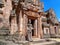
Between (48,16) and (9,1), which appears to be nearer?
(9,1)

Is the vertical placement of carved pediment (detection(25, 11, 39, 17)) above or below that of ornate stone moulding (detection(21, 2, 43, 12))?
below

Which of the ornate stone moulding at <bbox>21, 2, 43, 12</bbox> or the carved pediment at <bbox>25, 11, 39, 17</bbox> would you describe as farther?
the carved pediment at <bbox>25, 11, 39, 17</bbox>

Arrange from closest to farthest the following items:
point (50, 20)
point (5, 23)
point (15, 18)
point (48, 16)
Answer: point (15, 18)
point (5, 23)
point (50, 20)
point (48, 16)

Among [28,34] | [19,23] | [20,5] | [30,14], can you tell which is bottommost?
[28,34]

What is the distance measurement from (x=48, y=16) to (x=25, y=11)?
594 inches

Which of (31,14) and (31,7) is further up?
(31,7)

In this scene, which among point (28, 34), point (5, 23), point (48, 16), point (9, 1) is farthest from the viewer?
point (48, 16)

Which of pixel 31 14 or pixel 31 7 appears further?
pixel 31 14

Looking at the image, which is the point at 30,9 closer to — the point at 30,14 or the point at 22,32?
the point at 30,14

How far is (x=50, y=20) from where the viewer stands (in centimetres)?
2438

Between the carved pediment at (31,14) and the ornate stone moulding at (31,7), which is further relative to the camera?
the carved pediment at (31,14)

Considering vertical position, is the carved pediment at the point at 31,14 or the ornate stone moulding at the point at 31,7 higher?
the ornate stone moulding at the point at 31,7

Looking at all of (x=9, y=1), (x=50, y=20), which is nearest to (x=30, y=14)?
(x=9, y=1)

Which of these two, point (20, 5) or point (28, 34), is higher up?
point (20, 5)
